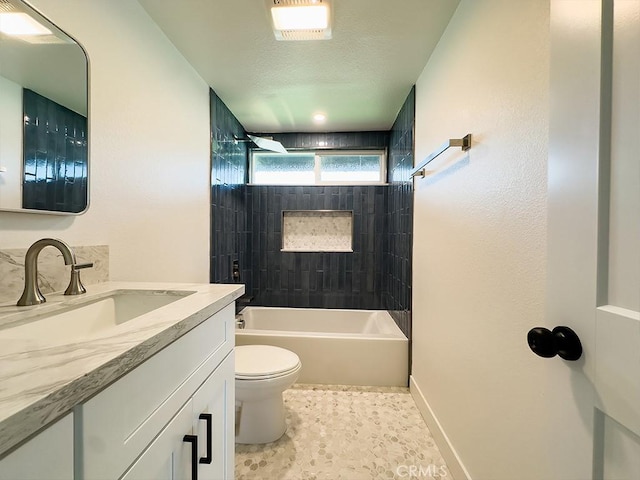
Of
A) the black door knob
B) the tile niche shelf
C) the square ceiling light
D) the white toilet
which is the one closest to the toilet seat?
the white toilet

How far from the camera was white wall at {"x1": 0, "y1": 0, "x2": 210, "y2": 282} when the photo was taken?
103cm

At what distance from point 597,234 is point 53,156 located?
58.0 inches

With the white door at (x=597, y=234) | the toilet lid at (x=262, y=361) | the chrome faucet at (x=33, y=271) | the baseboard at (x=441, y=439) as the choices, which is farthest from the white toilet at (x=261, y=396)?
the white door at (x=597, y=234)

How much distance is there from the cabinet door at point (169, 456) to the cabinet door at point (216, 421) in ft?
0.17

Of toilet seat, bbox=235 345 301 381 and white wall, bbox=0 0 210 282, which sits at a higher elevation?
white wall, bbox=0 0 210 282

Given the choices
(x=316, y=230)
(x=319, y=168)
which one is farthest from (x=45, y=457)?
(x=319, y=168)

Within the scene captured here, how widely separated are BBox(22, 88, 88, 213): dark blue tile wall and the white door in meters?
1.42

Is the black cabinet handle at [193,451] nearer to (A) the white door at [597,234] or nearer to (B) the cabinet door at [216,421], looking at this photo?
(B) the cabinet door at [216,421]

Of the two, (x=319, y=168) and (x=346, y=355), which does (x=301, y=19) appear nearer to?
(x=319, y=168)

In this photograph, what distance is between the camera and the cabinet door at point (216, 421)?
0.76 meters

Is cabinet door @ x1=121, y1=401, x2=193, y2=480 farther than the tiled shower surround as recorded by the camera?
No

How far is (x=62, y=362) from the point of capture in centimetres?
42

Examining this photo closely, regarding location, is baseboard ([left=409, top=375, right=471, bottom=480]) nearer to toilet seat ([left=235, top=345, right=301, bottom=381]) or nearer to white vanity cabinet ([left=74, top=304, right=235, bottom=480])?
toilet seat ([left=235, top=345, right=301, bottom=381])

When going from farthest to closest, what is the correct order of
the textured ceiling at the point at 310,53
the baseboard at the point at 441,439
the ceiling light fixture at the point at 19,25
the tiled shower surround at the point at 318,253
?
the tiled shower surround at the point at 318,253, the textured ceiling at the point at 310,53, the baseboard at the point at 441,439, the ceiling light fixture at the point at 19,25
